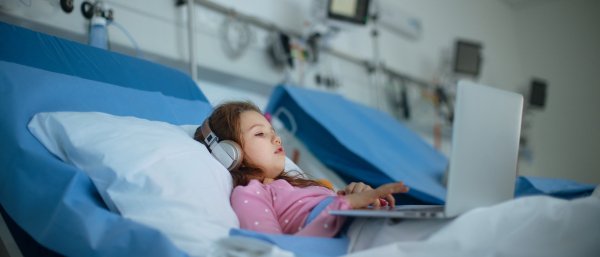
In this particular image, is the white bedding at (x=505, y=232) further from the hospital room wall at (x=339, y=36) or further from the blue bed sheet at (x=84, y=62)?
the hospital room wall at (x=339, y=36)

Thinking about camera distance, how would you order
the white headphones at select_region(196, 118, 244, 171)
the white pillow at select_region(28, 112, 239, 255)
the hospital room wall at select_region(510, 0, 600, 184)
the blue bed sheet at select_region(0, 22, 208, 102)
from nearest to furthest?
the white pillow at select_region(28, 112, 239, 255) → the white headphones at select_region(196, 118, 244, 171) → the blue bed sheet at select_region(0, 22, 208, 102) → the hospital room wall at select_region(510, 0, 600, 184)

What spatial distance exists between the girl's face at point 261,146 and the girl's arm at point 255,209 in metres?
0.15

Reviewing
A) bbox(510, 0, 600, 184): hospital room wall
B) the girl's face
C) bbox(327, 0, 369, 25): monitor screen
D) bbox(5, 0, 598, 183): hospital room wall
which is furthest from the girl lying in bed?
bbox(510, 0, 600, 184): hospital room wall

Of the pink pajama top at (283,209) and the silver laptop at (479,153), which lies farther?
the pink pajama top at (283,209)

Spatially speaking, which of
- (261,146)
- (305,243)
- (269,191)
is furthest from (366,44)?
(305,243)

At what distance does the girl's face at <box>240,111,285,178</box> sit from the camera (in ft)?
3.38

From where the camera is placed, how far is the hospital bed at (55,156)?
713 millimetres

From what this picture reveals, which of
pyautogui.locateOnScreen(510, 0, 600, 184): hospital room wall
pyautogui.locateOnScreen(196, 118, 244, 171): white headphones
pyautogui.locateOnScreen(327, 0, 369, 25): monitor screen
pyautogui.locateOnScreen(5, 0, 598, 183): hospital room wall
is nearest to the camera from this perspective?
pyautogui.locateOnScreen(196, 118, 244, 171): white headphones

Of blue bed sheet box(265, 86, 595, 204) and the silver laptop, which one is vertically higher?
the silver laptop

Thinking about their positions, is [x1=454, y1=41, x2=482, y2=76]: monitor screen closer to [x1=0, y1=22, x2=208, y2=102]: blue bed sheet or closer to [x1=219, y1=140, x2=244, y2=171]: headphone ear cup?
[x1=0, y1=22, x2=208, y2=102]: blue bed sheet

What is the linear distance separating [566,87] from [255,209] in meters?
5.23

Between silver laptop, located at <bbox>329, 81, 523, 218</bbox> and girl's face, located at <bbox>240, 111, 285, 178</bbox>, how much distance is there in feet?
1.12

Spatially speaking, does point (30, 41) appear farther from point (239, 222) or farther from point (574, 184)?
point (574, 184)

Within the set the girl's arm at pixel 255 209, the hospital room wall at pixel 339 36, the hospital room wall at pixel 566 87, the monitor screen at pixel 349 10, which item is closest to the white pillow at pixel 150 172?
the girl's arm at pixel 255 209
